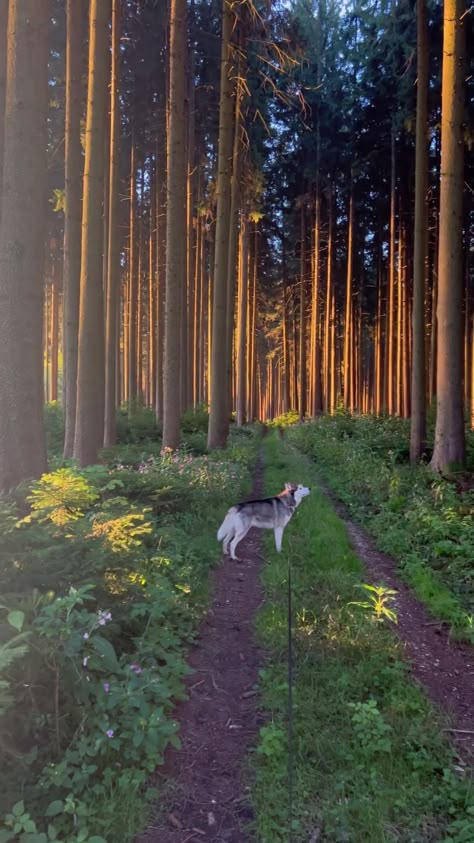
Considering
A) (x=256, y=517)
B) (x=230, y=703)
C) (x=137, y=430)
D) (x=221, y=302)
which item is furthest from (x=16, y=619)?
(x=137, y=430)

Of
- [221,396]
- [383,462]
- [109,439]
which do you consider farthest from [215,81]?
[383,462]

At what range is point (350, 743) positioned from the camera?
3221mm

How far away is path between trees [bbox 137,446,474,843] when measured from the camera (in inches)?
108

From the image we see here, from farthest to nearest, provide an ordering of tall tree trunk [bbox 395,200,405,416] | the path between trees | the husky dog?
1. tall tree trunk [bbox 395,200,405,416]
2. the husky dog
3. the path between trees

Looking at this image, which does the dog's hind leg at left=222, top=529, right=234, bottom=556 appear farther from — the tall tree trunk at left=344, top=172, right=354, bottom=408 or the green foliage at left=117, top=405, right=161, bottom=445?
the tall tree trunk at left=344, top=172, right=354, bottom=408

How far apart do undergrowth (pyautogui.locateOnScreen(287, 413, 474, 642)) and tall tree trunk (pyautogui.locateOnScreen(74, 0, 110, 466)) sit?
5391mm

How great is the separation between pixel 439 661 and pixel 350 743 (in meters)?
1.58

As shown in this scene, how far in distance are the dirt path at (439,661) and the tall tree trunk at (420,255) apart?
6.13 meters

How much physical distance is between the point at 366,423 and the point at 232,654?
14544 mm

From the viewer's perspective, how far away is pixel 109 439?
14.2 metres

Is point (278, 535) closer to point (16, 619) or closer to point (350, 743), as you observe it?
point (350, 743)

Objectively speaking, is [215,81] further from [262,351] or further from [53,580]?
[262,351]

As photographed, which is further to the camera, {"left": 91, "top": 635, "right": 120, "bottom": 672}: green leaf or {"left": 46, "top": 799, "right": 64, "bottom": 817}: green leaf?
{"left": 91, "top": 635, "right": 120, "bottom": 672}: green leaf

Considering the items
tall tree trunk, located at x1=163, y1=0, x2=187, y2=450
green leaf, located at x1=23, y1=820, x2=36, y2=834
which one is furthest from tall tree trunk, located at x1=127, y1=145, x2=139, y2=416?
green leaf, located at x1=23, y1=820, x2=36, y2=834
